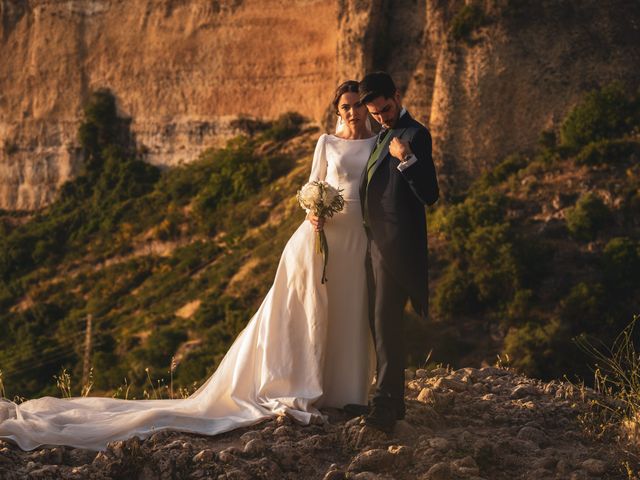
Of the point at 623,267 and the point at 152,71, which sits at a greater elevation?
the point at 152,71

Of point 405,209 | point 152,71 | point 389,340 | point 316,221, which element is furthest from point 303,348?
point 152,71

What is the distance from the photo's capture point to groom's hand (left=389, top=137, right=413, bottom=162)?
562cm

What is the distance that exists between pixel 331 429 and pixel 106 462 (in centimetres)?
127

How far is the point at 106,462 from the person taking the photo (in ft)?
17.5

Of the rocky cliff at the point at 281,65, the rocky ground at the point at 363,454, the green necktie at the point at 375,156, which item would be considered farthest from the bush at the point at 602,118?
the green necktie at the point at 375,156

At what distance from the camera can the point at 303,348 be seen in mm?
6117

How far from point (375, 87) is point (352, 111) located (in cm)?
48

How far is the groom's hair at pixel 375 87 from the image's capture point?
574 cm

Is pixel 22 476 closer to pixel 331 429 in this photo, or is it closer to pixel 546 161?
pixel 331 429

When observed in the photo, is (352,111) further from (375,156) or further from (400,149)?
(400,149)

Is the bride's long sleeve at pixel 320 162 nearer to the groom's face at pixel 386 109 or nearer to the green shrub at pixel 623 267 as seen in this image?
the groom's face at pixel 386 109

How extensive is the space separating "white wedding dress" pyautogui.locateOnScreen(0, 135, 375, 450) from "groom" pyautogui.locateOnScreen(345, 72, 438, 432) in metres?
0.27

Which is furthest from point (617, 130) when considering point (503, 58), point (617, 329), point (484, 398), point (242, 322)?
point (484, 398)

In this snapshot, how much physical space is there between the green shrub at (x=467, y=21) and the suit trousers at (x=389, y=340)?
18.1 m
